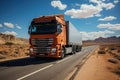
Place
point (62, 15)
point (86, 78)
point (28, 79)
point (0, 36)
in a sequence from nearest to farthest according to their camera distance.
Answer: point (28, 79) < point (86, 78) < point (62, 15) < point (0, 36)

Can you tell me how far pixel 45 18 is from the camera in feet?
55.3

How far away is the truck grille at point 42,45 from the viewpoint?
15.8 m

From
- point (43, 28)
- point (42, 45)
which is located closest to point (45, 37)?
point (42, 45)

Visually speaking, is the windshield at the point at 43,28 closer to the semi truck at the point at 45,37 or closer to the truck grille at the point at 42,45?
the semi truck at the point at 45,37

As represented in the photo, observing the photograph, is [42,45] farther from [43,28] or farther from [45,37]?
[43,28]

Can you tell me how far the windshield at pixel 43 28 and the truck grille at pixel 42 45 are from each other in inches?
31.4

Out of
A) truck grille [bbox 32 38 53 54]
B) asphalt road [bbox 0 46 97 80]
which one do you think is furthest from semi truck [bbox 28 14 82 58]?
asphalt road [bbox 0 46 97 80]

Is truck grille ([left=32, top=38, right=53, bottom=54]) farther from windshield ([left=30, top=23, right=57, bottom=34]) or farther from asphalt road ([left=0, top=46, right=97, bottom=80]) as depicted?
asphalt road ([left=0, top=46, right=97, bottom=80])

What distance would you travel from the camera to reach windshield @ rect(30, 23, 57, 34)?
1602 cm

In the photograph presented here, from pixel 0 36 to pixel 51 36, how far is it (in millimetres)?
116107

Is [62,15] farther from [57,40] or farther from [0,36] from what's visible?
[0,36]

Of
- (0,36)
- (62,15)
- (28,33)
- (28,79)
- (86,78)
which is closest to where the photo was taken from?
(28,79)

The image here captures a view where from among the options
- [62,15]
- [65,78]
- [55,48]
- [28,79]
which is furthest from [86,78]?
[62,15]

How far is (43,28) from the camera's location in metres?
16.4
